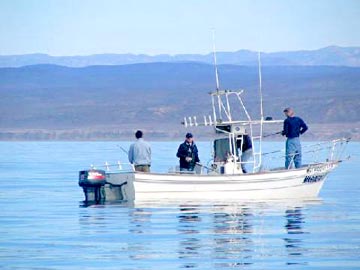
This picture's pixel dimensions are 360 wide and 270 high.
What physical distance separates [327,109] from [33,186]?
93079mm

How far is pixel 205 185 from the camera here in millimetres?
30422

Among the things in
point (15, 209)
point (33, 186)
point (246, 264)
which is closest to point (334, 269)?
point (246, 264)

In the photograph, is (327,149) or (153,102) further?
(153,102)

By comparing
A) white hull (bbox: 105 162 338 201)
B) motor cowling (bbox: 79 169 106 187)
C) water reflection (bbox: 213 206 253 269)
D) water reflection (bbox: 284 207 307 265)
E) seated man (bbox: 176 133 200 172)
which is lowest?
water reflection (bbox: 284 207 307 265)

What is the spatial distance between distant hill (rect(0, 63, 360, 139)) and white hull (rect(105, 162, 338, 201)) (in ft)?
271

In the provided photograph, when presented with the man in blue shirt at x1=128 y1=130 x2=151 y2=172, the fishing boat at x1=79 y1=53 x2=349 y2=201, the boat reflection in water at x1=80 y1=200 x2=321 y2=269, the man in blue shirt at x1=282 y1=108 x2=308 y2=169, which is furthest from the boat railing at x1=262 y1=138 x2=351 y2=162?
the man in blue shirt at x1=128 y1=130 x2=151 y2=172

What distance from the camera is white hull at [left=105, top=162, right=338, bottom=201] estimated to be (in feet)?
98.6

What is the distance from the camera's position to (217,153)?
31766 millimetres

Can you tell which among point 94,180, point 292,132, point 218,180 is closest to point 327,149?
point 292,132

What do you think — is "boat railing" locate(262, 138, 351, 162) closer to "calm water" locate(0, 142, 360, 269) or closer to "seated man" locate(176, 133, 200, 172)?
"calm water" locate(0, 142, 360, 269)

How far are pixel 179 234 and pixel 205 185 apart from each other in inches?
264

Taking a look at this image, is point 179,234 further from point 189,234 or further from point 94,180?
point 94,180

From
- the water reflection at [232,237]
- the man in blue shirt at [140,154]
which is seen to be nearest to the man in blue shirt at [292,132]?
the water reflection at [232,237]

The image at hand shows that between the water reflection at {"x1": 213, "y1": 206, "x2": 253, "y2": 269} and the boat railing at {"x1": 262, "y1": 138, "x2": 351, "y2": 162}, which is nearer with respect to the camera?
the water reflection at {"x1": 213, "y1": 206, "x2": 253, "y2": 269}
